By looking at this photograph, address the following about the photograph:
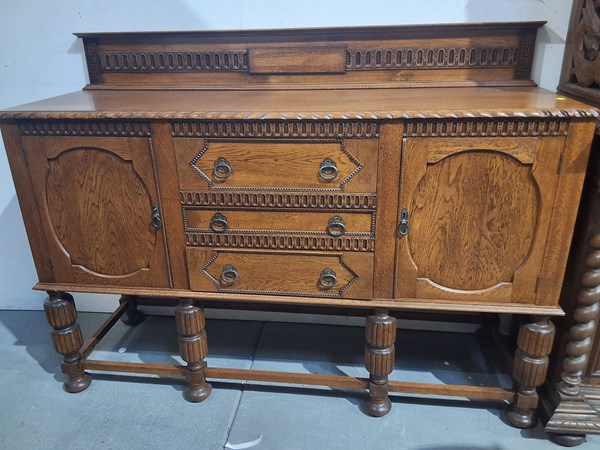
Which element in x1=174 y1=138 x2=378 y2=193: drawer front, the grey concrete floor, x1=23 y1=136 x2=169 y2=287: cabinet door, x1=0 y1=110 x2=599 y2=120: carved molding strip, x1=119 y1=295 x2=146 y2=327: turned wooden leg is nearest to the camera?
x1=0 y1=110 x2=599 y2=120: carved molding strip

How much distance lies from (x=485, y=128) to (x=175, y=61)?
46.1 inches

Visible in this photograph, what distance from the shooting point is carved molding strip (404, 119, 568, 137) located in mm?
1303

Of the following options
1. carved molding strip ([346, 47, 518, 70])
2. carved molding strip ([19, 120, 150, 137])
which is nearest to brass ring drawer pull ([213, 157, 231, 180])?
carved molding strip ([19, 120, 150, 137])

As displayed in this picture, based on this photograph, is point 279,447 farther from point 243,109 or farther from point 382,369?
Answer: point 243,109

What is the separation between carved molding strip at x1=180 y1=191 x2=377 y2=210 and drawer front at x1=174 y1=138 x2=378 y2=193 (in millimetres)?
20

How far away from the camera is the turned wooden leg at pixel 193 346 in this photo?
168 centimetres

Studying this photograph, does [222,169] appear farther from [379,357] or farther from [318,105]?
[379,357]

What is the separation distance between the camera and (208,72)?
1853 mm

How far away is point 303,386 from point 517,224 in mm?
980

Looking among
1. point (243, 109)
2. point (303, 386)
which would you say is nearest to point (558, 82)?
point (243, 109)

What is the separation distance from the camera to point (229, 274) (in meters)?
1.59

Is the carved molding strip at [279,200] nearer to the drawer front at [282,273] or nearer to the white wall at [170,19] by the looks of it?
the drawer front at [282,273]

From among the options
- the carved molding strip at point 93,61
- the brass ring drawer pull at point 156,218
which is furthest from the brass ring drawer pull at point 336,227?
the carved molding strip at point 93,61

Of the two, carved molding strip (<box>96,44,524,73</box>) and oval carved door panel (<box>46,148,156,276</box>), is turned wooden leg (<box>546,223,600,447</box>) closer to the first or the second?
carved molding strip (<box>96,44,524,73</box>)
